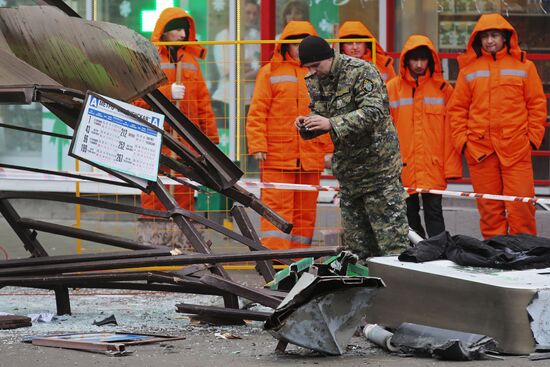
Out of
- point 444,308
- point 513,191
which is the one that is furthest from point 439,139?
point 444,308

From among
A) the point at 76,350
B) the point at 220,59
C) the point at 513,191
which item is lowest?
the point at 76,350

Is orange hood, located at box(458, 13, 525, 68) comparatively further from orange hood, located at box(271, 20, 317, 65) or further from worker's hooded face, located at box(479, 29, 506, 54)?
orange hood, located at box(271, 20, 317, 65)

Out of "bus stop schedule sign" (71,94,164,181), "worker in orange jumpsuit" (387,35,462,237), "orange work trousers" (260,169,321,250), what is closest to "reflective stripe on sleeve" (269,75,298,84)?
"orange work trousers" (260,169,321,250)

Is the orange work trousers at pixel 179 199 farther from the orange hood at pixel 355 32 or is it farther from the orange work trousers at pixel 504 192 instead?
the orange work trousers at pixel 504 192

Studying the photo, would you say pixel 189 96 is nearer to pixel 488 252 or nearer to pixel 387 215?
pixel 387 215

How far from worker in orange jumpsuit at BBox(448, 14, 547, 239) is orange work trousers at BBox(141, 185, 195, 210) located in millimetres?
2418

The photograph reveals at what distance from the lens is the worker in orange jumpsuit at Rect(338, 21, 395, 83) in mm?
11203

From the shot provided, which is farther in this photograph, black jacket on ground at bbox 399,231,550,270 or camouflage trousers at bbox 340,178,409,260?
camouflage trousers at bbox 340,178,409,260

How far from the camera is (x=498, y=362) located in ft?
21.4

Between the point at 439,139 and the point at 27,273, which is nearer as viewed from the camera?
the point at 27,273

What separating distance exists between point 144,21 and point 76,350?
8.01 metres

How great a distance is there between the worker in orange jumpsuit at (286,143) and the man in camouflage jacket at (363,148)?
2.52 metres

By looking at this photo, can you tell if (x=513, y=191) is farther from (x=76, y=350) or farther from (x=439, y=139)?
(x=76, y=350)

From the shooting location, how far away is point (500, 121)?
1102 centimetres
